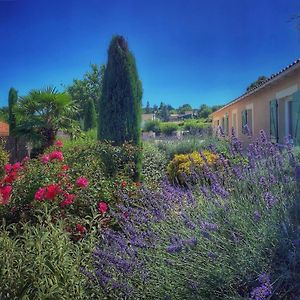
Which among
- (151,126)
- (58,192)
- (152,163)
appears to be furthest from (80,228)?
(151,126)

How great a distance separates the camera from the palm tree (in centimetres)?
1346

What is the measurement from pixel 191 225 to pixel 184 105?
101 meters

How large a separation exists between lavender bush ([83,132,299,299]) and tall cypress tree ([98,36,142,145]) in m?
6.98

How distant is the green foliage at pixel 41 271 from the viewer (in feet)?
7.39

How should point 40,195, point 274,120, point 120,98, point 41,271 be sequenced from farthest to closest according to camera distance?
point 274,120 < point 120,98 < point 40,195 < point 41,271

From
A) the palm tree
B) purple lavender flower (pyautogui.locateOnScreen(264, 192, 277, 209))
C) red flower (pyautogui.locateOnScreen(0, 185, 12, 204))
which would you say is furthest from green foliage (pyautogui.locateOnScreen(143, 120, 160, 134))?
purple lavender flower (pyautogui.locateOnScreen(264, 192, 277, 209))

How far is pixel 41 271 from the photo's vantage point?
2.27m

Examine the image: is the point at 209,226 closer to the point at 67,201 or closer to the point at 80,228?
the point at 80,228

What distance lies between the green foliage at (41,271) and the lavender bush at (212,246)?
148mm

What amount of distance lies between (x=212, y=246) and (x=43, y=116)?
12707 mm

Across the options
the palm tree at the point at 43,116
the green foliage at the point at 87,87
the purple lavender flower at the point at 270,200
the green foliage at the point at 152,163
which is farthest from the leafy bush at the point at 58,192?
the green foliage at the point at 87,87

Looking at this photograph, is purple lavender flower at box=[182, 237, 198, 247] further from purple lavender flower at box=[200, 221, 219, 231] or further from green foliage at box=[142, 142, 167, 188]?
green foliage at box=[142, 142, 167, 188]

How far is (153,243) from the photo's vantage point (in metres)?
2.28

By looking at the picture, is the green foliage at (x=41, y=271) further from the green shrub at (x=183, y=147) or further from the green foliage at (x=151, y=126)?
the green foliage at (x=151, y=126)
